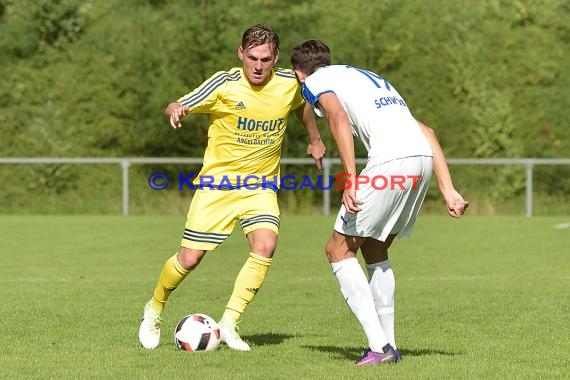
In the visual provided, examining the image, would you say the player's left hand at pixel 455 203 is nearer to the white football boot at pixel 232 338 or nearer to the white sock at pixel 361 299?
the white sock at pixel 361 299

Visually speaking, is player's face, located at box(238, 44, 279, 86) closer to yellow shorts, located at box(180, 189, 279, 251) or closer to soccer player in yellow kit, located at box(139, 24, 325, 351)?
soccer player in yellow kit, located at box(139, 24, 325, 351)

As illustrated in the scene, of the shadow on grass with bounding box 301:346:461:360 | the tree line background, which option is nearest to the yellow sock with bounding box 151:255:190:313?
the shadow on grass with bounding box 301:346:461:360

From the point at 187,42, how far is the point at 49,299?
17710 mm

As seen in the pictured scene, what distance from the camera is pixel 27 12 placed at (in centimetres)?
3341

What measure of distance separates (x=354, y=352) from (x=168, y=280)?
144 centimetres

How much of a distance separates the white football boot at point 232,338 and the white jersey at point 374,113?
1.77 m

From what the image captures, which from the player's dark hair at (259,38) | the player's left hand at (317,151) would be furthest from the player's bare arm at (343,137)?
the player's left hand at (317,151)

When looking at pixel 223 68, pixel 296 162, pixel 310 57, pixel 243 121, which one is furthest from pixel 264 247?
pixel 223 68

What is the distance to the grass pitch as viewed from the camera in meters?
7.23

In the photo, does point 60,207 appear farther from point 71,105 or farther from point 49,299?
point 49,299

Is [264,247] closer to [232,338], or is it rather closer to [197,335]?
[232,338]

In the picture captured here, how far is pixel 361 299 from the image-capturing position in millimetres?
7270

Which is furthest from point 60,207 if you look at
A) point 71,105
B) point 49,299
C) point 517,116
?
point 49,299

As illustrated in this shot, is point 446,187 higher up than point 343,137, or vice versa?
point 343,137
